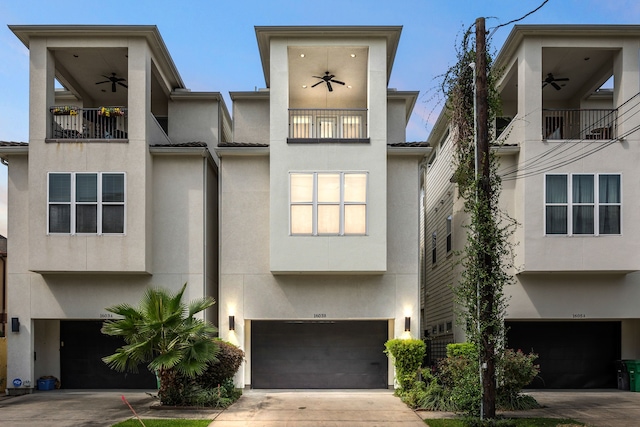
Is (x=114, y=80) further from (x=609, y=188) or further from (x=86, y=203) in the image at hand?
(x=609, y=188)

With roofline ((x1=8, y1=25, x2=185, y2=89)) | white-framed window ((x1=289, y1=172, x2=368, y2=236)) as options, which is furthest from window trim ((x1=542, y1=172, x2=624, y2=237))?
roofline ((x1=8, y1=25, x2=185, y2=89))

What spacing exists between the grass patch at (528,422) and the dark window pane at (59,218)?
1068 cm

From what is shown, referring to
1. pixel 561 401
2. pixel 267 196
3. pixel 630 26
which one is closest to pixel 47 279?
pixel 267 196

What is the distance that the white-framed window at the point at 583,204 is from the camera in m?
16.3

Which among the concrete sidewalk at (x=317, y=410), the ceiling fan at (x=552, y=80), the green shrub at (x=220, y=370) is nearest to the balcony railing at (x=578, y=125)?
the ceiling fan at (x=552, y=80)

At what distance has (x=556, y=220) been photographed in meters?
16.3

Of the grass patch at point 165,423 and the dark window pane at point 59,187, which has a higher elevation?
the dark window pane at point 59,187

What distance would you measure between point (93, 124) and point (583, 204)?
14.3 meters

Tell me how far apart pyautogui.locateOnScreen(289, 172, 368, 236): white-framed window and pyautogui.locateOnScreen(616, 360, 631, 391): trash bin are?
868 cm

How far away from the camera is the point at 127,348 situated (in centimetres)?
1316

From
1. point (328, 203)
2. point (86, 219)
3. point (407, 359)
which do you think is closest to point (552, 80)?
point (328, 203)

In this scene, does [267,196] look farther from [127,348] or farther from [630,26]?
[630,26]

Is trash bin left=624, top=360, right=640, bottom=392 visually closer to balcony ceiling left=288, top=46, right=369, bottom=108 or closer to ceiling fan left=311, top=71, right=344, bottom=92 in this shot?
balcony ceiling left=288, top=46, right=369, bottom=108

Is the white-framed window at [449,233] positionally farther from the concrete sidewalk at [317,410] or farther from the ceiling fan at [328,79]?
the ceiling fan at [328,79]
